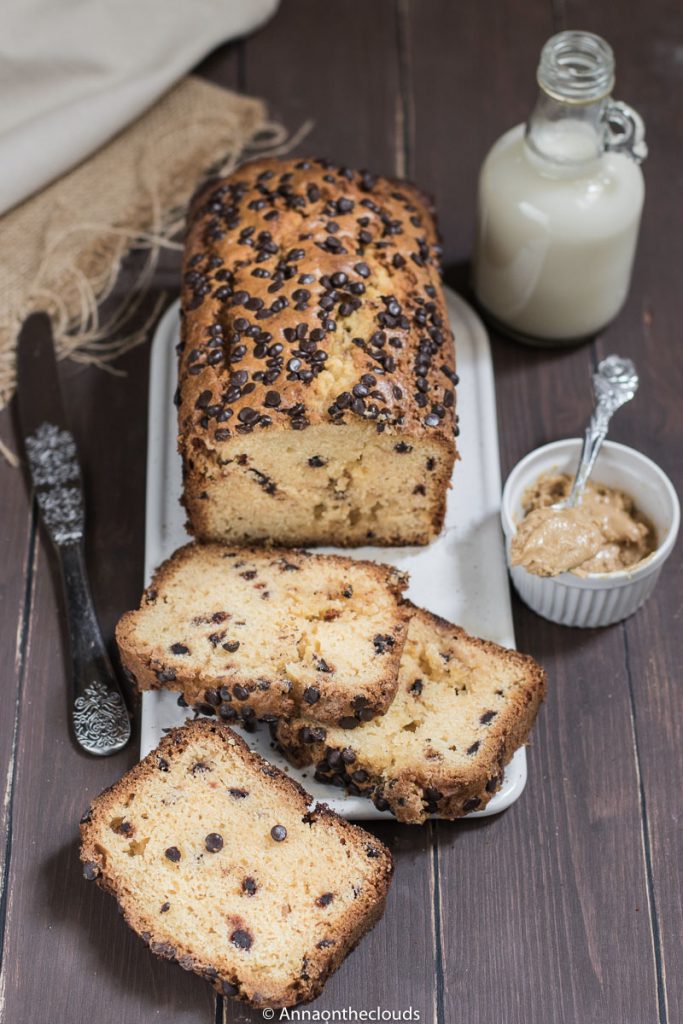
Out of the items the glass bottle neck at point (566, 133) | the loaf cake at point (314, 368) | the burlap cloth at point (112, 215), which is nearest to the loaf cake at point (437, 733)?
the loaf cake at point (314, 368)

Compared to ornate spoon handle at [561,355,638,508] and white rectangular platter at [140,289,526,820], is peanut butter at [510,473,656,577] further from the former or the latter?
white rectangular platter at [140,289,526,820]

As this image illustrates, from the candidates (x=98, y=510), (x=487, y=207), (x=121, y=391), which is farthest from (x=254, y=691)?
(x=487, y=207)

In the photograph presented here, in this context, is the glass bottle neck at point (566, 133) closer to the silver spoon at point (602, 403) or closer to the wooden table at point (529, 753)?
the silver spoon at point (602, 403)

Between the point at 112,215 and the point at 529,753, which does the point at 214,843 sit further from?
the point at 112,215

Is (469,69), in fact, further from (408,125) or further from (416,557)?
(416,557)

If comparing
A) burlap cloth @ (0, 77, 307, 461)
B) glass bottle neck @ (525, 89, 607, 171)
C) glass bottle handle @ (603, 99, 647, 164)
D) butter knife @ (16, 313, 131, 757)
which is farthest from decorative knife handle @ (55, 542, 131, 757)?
glass bottle handle @ (603, 99, 647, 164)

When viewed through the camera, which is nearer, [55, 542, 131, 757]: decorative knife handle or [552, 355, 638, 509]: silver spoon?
[55, 542, 131, 757]: decorative knife handle
